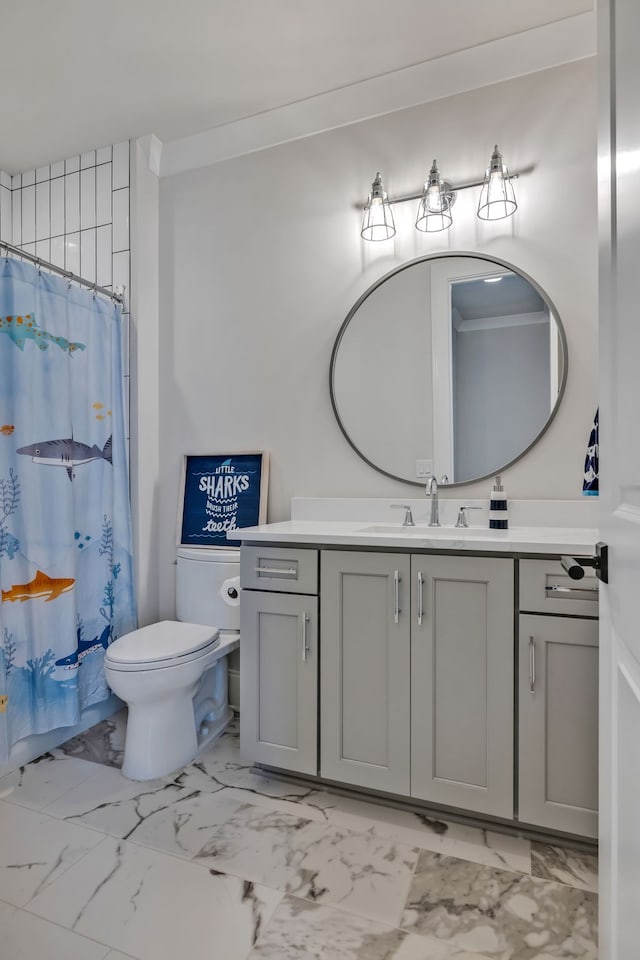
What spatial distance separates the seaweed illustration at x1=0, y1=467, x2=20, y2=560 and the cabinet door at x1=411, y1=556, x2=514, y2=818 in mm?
1429

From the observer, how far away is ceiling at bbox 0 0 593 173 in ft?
6.13

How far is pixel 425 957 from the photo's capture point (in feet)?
3.95

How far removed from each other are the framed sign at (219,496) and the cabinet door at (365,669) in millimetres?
752

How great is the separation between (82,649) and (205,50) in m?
2.38

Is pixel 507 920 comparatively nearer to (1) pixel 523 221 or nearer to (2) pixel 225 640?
(2) pixel 225 640

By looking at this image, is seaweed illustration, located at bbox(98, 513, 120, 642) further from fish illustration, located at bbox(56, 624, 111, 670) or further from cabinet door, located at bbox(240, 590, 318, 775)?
cabinet door, located at bbox(240, 590, 318, 775)

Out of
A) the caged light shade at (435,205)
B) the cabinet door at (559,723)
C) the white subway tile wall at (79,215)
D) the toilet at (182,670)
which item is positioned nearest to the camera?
the cabinet door at (559,723)

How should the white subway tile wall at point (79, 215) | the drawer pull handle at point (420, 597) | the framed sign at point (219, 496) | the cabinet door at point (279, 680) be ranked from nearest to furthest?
the drawer pull handle at point (420, 597), the cabinet door at point (279, 680), the framed sign at point (219, 496), the white subway tile wall at point (79, 215)

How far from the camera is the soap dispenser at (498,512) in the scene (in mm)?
1927

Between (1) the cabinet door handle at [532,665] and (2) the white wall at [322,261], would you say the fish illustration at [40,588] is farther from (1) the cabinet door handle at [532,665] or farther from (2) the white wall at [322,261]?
(1) the cabinet door handle at [532,665]

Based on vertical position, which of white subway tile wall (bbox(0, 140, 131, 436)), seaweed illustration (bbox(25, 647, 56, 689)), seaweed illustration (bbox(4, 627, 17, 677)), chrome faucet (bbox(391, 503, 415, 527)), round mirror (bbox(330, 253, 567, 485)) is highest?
white subway tile wall (bbox(0, 140, 131, 436))

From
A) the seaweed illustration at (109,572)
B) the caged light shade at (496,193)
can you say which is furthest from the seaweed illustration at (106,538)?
the caged light shade at (496,193)

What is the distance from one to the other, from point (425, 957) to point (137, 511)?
195cm

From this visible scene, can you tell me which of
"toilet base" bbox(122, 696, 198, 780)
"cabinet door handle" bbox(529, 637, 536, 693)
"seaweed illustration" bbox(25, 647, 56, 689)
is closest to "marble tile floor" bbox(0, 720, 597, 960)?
"toilet base" bbox(122, 696, 198, 780)
